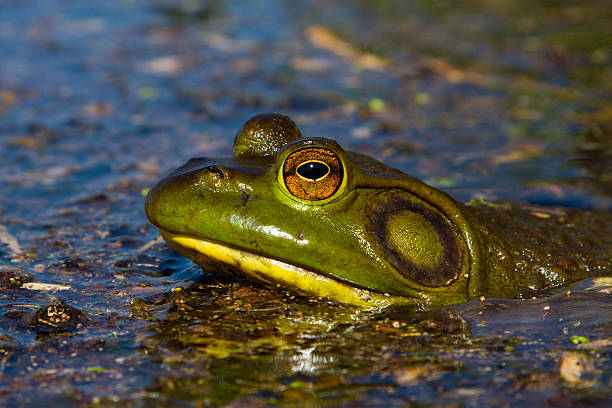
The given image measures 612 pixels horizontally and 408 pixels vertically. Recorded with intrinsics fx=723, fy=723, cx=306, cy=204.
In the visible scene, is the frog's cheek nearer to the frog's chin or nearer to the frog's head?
the frog's head

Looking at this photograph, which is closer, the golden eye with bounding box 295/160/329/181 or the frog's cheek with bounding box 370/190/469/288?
the golden eye with bounding box 295/160/329/181

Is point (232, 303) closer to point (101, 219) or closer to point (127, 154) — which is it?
point (101, 219)

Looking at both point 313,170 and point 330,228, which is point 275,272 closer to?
point 330,228

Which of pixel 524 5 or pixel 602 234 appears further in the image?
pixel 524 5

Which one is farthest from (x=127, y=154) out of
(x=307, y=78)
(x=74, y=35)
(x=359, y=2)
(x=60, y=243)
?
(x=359, y=2)

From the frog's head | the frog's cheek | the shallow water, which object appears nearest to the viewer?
the shallow water

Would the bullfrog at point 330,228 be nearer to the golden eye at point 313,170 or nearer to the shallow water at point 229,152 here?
the golden eye at point 313,170

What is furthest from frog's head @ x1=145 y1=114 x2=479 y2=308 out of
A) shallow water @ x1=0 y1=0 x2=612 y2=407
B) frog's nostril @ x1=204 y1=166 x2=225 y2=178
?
shallow water @ x1=0 y1=0 x2=612 y2=407

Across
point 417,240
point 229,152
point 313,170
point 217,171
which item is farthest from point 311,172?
point 229,152
